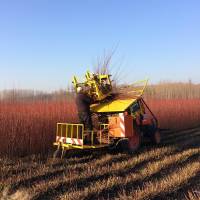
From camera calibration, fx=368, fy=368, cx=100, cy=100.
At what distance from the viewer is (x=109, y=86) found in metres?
10.1

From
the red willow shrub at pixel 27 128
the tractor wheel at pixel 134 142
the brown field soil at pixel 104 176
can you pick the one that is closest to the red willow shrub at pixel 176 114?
the red willow shrub at pixel 27 128

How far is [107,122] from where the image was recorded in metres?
9.89

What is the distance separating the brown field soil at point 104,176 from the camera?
233 inches

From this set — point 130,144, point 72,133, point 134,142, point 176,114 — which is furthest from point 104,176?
point 176,114

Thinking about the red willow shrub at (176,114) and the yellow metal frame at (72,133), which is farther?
the red willow shrub at (176,114)

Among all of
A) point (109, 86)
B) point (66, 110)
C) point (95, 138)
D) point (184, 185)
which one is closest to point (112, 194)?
point (184, 185)

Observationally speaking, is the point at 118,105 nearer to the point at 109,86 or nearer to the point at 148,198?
the point at 109,86

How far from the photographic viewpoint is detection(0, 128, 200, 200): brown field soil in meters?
5.91

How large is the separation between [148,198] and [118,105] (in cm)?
433

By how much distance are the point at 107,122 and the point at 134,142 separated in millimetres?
909

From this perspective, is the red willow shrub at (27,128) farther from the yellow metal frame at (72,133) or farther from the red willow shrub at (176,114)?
the red willow shrub at (176,114)

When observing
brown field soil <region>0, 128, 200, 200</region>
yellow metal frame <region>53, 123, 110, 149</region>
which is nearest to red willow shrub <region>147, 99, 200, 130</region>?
brown field soil <region>0, 128, 200, 200</region>

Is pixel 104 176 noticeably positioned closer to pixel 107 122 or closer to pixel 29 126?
pixel 107 122

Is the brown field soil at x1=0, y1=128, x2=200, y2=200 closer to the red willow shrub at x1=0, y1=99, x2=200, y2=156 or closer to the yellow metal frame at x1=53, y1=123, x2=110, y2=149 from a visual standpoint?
the yellow metal frame at x1=53, y1=123, x2=110, y2=149
